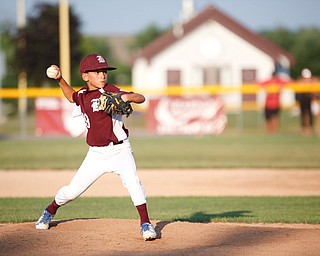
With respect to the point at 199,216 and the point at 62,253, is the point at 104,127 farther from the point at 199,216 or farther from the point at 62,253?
the point at 199,216

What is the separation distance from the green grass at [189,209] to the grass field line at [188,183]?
0.73 metres

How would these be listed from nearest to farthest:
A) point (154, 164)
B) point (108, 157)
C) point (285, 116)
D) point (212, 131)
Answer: point (108, 157) < point (154, 164) < point (212, 131) < point (285, 116)

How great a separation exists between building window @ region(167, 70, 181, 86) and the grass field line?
2776 cm

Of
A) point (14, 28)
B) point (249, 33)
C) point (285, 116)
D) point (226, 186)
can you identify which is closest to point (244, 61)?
point (249, 33)

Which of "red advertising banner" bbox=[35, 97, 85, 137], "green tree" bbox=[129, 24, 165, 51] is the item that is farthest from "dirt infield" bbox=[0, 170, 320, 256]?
"green tree" bbox=[129, 24, 165, 51]

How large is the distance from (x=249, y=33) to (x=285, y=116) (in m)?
8.03

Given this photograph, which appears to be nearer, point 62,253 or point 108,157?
point 62,253

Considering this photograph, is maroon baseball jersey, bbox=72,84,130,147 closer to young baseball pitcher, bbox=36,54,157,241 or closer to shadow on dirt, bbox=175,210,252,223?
young baseball pitcher, bbox=36,54,157,241

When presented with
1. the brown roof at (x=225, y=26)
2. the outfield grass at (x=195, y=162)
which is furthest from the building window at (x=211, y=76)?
the outfield grass at (x=195, y=162)

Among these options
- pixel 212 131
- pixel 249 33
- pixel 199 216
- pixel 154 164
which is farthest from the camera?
pixel 249 33

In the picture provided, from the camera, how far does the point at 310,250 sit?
6266 mm

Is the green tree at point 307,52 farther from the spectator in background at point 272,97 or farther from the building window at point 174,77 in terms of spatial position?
the spectator in background at point 272,97

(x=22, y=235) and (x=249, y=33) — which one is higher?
(x=249, y=33)

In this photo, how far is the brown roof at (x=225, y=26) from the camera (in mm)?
41469
